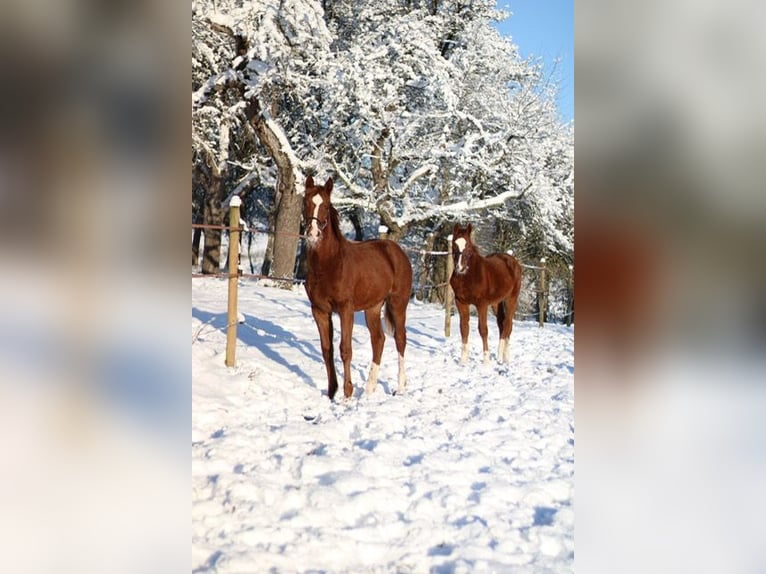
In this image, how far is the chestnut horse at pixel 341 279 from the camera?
387 cm

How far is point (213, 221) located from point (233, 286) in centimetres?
706

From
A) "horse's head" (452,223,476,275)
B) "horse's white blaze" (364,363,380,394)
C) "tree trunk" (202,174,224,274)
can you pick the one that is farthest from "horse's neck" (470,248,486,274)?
"tree trunk" (202,174,224,274)

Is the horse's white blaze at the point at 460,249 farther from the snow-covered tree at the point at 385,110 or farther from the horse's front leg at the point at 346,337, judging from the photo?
the snow-covered tree at the point at 385,110

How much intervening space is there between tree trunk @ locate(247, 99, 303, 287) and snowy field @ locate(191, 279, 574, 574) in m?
3.71

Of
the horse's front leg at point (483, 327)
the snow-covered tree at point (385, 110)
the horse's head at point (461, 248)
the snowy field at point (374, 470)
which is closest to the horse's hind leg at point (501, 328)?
the horse's front leg at point (483, 327)

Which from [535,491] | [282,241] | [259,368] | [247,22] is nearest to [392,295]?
[259,368]

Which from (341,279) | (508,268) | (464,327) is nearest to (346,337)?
(341,279)

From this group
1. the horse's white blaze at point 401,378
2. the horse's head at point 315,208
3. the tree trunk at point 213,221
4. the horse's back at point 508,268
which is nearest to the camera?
the horse's head at point 315,208

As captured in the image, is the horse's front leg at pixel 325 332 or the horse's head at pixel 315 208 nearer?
the horse's head at pixel 315 208

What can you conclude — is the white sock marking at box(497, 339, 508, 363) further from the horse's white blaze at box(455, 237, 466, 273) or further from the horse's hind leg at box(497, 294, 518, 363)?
the horse's white blaze at box(455, 237, 466, 273)

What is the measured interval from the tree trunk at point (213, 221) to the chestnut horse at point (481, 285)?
4.64 metres

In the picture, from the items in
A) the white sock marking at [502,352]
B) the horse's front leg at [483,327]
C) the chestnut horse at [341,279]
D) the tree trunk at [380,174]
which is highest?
the tree trunk at [380,174]

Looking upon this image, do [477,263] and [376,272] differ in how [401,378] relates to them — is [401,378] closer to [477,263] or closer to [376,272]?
[376,272]
